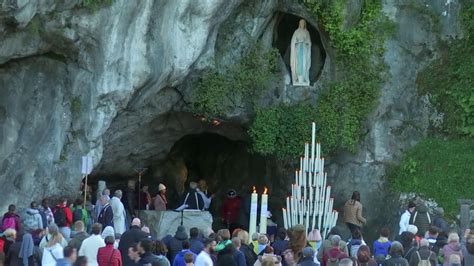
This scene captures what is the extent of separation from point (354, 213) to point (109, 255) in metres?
10.2

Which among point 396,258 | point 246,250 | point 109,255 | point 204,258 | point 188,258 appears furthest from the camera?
point 246,250

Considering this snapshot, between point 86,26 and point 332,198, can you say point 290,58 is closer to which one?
point 332,198

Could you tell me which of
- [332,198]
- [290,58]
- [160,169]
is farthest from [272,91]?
[160,169]

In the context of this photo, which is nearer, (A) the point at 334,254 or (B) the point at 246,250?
(A) the point at 334,254

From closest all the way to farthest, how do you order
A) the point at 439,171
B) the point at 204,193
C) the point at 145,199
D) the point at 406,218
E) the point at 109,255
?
the point at 109,255
the point at 406,218
the point at 439,171
the point at 204,193
the point at 145,199

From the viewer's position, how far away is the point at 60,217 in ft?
86.6

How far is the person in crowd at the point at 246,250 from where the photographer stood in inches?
869

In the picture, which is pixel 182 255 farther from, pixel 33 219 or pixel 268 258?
pixel 33 219

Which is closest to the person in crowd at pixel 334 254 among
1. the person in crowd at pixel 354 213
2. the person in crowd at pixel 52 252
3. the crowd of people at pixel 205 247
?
the crowd of people at pixel 205 247

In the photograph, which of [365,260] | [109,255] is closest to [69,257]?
[109,255]

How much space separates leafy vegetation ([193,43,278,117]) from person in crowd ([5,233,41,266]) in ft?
30.1

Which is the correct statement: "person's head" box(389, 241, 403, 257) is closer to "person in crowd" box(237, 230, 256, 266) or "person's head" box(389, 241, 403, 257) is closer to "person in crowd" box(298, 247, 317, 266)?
"person in crowd" box(298, 247, 317, 266)

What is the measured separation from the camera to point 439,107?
1261 inches

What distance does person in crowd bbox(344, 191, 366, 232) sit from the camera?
1176 inches
